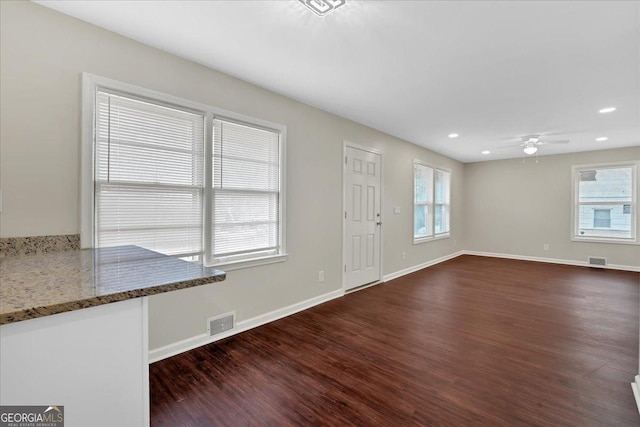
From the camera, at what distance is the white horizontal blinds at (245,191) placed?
269cm

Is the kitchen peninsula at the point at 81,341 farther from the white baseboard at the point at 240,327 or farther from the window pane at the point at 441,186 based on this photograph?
the window pane at the point at 441,186

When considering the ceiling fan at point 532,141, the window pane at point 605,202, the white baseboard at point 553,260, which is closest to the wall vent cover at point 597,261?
the white baseboard at point 553,260

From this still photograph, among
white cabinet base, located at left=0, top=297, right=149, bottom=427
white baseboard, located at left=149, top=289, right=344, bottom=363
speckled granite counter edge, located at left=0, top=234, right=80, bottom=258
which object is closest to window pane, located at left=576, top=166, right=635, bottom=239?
white baseboard, located at left=149, top=289, right=344, bottom=363

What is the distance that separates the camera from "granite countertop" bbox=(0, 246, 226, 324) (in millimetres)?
821

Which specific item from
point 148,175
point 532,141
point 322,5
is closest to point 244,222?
point 148,175

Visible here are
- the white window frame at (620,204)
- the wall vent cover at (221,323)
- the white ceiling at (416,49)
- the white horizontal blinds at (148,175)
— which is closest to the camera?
the white ceiling at (416,49)

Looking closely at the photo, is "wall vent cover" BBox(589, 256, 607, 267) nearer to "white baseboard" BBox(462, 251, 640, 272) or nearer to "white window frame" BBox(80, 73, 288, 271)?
"white baseboard" BBox(462, 251, 640, 272)

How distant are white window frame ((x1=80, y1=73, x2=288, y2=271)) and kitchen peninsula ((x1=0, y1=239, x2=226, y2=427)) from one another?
90 centimetres

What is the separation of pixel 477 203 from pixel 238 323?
276 inches

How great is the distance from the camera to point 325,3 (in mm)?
1754

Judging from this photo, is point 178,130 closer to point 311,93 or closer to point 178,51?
point 178,51

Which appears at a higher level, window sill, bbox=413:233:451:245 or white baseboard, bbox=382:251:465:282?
window sill, bbox=413:233:451:245

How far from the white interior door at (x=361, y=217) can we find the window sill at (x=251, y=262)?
1187 millimetres

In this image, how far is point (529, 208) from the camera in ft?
22.1
